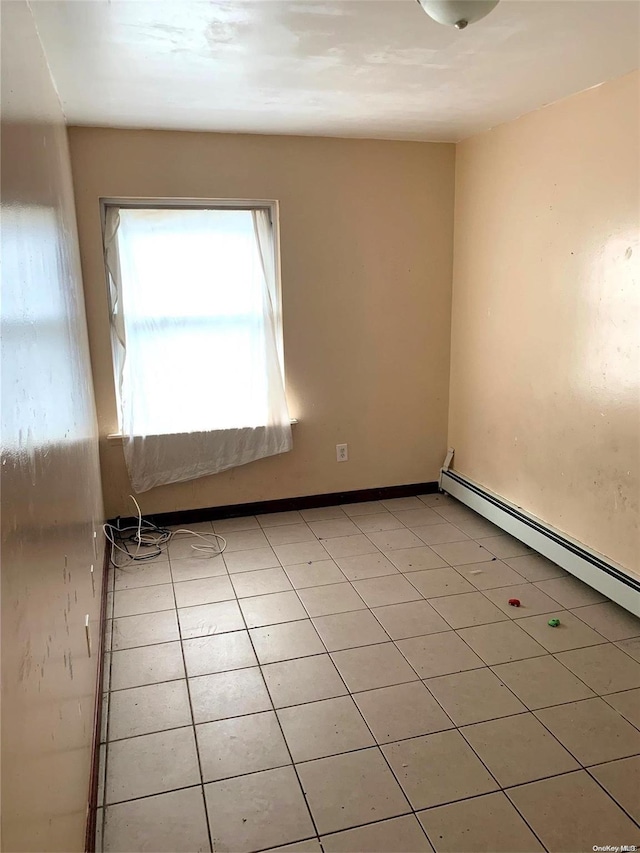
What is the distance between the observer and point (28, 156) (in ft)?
5.24

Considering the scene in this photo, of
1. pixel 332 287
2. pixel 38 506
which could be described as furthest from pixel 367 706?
pixel 332 287

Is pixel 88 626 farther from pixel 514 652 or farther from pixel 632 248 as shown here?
pixel 632 248

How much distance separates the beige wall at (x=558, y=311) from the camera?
270cm

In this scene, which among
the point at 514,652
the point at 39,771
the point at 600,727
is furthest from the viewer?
the point at 514,652

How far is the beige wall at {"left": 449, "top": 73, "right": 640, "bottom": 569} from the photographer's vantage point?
8.87ft

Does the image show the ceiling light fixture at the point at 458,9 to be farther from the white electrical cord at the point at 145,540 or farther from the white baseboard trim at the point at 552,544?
→ the white electrical cord at the point at 145,540

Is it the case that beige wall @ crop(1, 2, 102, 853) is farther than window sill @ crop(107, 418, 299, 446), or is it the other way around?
window sill @ crop(107, 418, 299, 446)

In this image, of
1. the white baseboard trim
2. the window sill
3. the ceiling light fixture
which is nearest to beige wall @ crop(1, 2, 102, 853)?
the ceiling light fixture

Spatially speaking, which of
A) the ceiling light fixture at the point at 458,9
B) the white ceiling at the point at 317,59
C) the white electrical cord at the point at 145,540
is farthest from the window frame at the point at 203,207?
the ceiling light fixture at the point at 458,9

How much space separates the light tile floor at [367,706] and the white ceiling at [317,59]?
224 cm

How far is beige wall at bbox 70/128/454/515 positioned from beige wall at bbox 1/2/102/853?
1211 millimetres

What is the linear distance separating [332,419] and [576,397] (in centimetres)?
157

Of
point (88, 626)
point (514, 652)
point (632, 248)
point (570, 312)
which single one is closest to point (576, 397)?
point (570, 312)

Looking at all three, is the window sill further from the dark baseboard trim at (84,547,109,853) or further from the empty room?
the dark baseboard trim at (84,547,109,853)
